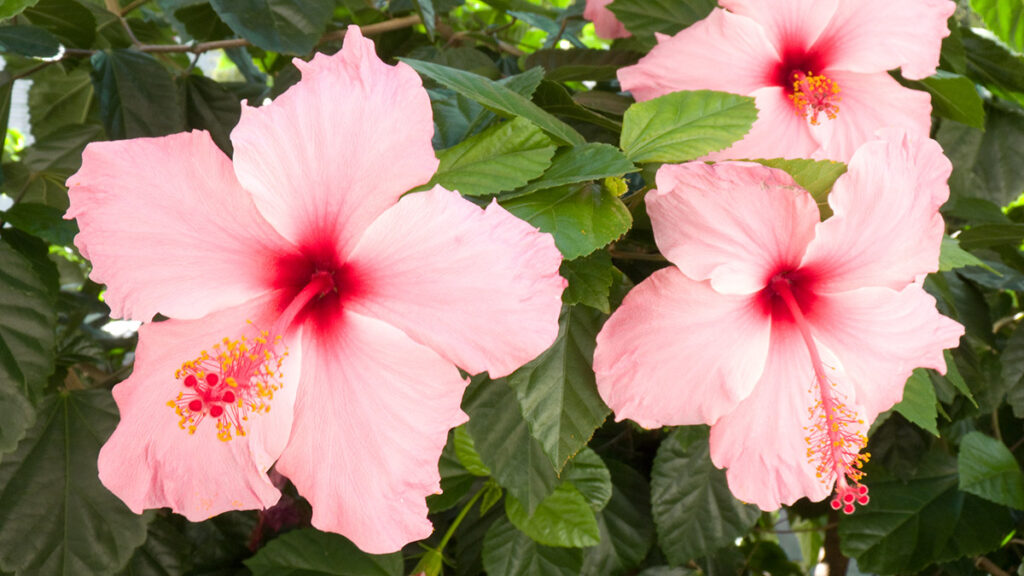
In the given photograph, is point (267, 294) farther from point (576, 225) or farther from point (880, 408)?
point (880, 408)

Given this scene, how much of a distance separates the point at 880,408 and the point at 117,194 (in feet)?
1.82

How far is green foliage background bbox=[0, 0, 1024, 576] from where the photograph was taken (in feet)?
1.98

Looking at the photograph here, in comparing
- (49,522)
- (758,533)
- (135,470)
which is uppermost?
(135,470)

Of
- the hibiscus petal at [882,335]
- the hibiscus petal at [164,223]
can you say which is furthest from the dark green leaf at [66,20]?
the hibiscus petal at [882,335]

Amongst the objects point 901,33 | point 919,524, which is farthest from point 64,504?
point 919,524

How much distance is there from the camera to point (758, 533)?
1483mm

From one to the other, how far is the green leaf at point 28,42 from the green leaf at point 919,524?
1.16 metres

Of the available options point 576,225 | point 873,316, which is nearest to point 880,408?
point 873,316

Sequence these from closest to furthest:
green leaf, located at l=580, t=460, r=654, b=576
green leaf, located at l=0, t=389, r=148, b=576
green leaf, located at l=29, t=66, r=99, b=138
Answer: green leaf, located at l=0, t=389, r=148, b=576
green leaf, located at l=580, t=460, r=654, b=576
green leaf, located at l=29, t=66, r=99, b=138

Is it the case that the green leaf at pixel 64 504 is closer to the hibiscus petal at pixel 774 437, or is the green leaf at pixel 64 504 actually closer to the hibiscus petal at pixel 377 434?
the hibiscus petal at pixel 377 434

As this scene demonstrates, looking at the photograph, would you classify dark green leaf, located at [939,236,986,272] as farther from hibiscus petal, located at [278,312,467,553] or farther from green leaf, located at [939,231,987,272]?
hibiscus petal, located at [278,312,467,553]

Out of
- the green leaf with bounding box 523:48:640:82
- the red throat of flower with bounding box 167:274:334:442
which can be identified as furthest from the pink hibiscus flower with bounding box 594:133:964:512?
the green leaf with bounding box 523:48:640:82

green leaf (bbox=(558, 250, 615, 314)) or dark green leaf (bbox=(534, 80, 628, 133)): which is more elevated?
dark green leaf (bbox=(534, 80, 628, 133))

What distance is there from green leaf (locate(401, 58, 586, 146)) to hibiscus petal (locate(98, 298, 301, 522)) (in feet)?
0.69
